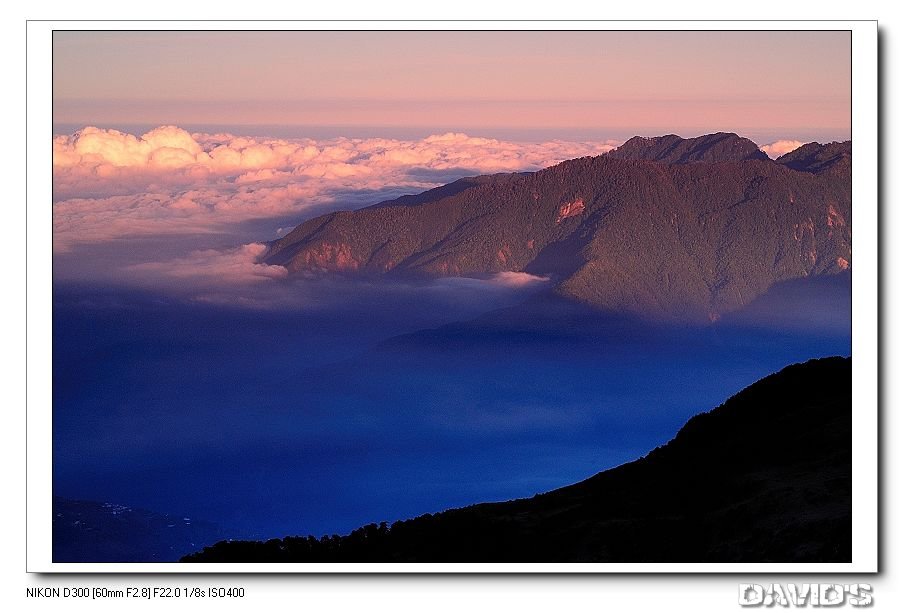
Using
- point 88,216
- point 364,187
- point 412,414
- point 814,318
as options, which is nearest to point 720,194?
point 412,414

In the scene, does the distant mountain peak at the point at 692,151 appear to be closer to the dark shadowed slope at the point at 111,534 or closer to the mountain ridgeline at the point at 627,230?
the mountain ridgeline at the point at 627,230

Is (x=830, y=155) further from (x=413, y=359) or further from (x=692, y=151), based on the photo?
(x=692, y=151)

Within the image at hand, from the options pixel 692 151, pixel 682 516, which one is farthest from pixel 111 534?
pixel 692 151

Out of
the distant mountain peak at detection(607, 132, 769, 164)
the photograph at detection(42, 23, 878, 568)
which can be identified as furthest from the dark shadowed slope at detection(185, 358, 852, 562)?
the distant mountain peak at detection(607, 132, 769, 164)

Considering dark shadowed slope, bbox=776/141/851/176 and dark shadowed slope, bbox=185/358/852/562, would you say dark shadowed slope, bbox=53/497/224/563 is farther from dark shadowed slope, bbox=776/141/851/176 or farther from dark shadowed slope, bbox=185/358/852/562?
dark shadowed slope, bbox=776/141/851/176
